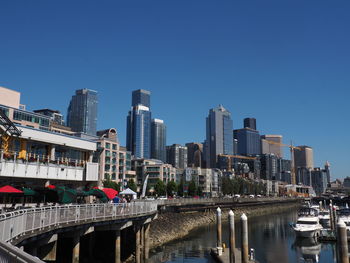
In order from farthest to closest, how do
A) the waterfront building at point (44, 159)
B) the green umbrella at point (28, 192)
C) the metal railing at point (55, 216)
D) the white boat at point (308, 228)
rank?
the white boat at point (308, 228) < the waterfront building at point (44, 159) < the green umbrella at point (28, 192) < the metal railing at point (55, 216)

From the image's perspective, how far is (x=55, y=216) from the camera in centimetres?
2302

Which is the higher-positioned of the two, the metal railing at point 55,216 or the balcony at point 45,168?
the balcony at point 45,168

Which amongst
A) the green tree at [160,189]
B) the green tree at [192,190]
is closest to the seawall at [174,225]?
the green tree at [160,189]

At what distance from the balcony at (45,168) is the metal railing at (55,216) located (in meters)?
12.5

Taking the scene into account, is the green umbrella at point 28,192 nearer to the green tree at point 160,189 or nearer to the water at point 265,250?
the water at point 265,250

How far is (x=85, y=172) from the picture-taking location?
4956 centimetres

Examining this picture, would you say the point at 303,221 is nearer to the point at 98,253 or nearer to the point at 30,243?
the point at 98,253

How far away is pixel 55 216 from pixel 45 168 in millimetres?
21424

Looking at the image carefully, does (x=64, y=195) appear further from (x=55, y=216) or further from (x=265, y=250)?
(x=265, y=250)

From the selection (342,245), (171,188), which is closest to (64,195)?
(342,245)

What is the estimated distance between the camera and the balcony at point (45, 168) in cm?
3859

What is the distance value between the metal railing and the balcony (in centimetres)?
1248

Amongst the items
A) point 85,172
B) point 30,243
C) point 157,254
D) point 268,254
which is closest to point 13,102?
point 85,172

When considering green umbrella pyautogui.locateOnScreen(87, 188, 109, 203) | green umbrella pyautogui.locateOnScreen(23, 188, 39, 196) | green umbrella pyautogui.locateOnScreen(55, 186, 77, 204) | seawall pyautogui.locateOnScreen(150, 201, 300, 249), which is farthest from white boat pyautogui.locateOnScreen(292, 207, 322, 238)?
green umbrella pyautogui.locateOnScreen(23, 188, 39, 196)
